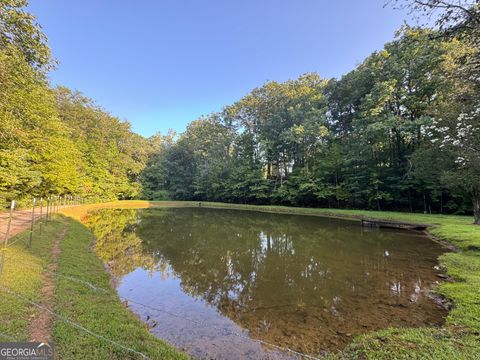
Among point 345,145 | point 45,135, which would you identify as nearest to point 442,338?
point 45,135

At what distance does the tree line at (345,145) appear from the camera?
17172 mm

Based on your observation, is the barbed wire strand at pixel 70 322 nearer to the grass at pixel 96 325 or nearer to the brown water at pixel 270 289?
the grass at pixel 96 325

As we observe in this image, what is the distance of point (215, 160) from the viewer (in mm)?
40750

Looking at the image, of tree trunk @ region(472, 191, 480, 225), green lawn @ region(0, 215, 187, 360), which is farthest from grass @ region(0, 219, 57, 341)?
tree trunk @ region(472, 191, 480, 225)

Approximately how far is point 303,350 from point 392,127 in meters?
23.9

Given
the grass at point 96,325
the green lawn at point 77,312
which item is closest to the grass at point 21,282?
the green lawn at point 77,312

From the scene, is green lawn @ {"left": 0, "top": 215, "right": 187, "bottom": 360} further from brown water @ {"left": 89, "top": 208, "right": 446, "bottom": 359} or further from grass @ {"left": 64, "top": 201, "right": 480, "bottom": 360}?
grass @ {"left": 64, "top": 201, "right": 480, "bottom": 360}

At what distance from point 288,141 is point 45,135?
2555 centimetres

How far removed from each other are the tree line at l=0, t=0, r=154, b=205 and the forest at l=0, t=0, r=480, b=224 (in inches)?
2.7

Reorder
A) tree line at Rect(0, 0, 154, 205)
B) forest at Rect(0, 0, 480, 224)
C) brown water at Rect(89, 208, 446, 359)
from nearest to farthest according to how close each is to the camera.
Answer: brown water at Rect(89, 208, 446, 359), tree line at Rect(0, 0, 154, 205), forest at Rect(0, 0, 480, 224)

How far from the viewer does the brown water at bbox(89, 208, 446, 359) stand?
14.6 ft

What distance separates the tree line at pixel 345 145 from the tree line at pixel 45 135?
875 cm

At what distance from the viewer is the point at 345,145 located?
28328mm

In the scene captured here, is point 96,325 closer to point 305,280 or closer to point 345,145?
point 305,280
